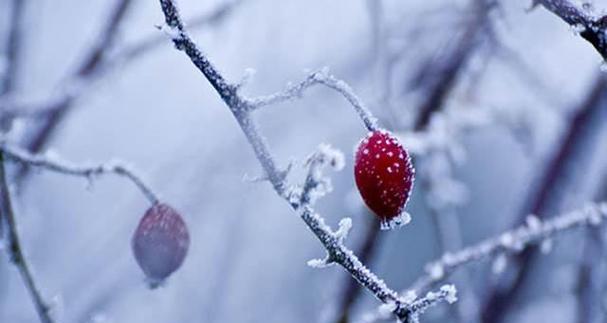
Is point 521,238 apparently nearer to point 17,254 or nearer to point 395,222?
point 395,222

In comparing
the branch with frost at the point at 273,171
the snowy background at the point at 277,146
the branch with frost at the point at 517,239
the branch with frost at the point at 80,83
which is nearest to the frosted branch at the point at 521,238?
the branch with frost at the point at 517,239

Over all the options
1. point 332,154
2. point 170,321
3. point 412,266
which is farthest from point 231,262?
point 412,266

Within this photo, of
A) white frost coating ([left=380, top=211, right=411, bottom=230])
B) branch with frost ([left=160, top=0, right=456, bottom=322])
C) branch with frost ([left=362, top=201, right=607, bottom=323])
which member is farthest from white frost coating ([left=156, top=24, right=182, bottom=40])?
branch with frost ([left=362, top=201, right=607, bottom=323])

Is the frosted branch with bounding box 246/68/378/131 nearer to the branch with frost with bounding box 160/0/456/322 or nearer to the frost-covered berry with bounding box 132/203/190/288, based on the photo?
the branch with frost with bounding box 160/0/456/322

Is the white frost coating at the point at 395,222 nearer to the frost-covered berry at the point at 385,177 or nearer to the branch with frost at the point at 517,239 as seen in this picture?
the frost-covered berry at the point at 385,177

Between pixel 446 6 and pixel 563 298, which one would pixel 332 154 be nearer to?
pixel 446 6

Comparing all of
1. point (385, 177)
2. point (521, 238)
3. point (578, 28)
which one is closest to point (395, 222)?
point (385, 177)

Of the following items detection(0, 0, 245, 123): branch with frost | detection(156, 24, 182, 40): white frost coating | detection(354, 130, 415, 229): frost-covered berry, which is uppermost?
detection(0, 0, 245, 123): branch with frost
